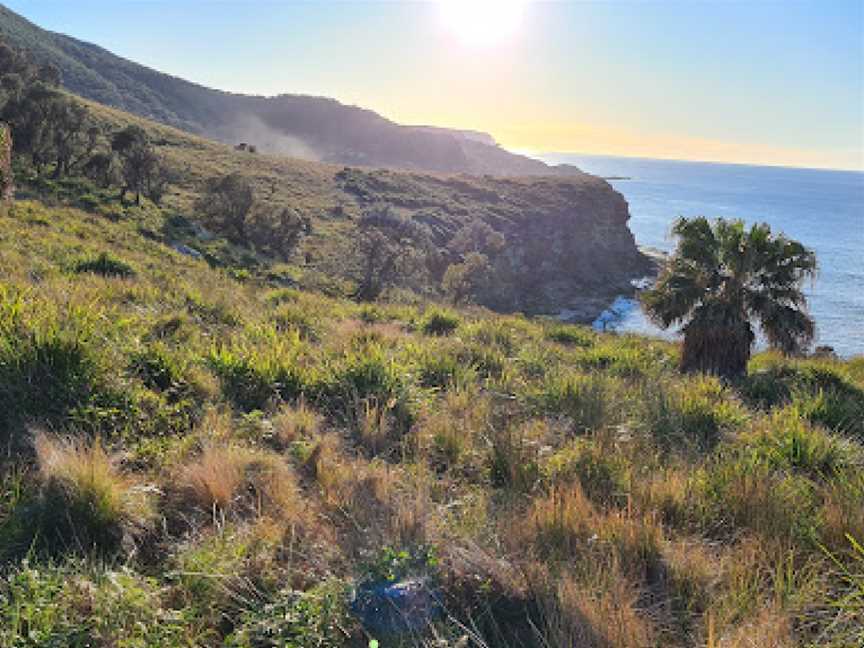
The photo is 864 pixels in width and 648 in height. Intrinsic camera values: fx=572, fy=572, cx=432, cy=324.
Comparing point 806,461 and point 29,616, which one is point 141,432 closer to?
point 29,616

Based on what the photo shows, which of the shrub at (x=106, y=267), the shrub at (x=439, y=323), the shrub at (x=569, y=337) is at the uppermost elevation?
the shrub at (x=106, y=267)

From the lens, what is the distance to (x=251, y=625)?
267cm

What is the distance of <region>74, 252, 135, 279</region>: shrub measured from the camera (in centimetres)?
1116

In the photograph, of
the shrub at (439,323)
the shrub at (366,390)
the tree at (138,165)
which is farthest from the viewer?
the tree at (138,165)

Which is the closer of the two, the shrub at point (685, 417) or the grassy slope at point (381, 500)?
the grassy slope at point (381, 500)

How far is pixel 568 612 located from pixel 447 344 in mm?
6789

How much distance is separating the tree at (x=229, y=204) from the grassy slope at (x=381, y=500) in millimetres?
40456

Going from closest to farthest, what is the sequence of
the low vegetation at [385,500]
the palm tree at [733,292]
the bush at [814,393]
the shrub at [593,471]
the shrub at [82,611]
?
the shrub at [82,611]
the low vegetation at [385,500]
the shrub at [593,471]
the bush at [814,393]
the palm tree at [733,292]

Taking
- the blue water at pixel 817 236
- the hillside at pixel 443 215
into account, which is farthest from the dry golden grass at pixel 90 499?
the hillside at pixel 443 215

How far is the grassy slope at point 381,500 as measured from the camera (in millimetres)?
2684

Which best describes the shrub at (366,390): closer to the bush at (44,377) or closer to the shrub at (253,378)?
the shrub at (253,378)

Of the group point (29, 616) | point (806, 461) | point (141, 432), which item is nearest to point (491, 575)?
point (29, 616)

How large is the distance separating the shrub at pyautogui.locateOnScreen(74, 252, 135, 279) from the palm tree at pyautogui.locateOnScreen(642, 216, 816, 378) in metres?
12.9

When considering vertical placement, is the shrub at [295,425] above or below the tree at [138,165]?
below
